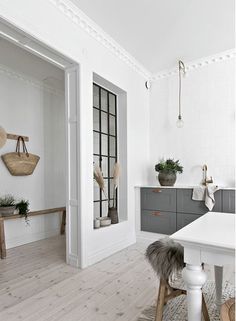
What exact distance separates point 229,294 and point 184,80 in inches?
125

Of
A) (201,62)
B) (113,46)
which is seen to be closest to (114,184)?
(113,46)

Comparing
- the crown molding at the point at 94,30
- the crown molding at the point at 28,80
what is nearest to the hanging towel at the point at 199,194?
the crown molding at the point at 94,30

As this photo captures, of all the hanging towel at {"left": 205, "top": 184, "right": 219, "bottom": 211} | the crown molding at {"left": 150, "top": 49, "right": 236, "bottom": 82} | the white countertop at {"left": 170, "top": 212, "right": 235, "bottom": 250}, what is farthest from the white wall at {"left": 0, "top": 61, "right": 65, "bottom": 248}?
the white countertop at {"left": 170, "top": 212, "right": 235, "bottom": 250}

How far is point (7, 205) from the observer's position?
3408mm

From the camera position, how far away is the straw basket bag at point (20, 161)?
3.59 meters

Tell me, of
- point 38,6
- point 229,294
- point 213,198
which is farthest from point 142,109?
point 229,294

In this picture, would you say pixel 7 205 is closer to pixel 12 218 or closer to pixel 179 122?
pixel 12 218

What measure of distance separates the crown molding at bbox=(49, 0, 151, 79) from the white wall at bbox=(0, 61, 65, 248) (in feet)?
5.05

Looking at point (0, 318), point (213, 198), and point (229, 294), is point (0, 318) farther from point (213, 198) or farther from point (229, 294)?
point (213, 198)

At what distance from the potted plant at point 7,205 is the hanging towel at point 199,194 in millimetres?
2581

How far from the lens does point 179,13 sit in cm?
282

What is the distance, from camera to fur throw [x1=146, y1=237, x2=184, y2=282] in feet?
5.13

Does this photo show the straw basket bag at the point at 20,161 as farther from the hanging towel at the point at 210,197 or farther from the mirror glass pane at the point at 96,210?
the hanging towel at the point at 210,197

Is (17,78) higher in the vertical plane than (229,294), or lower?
higher
